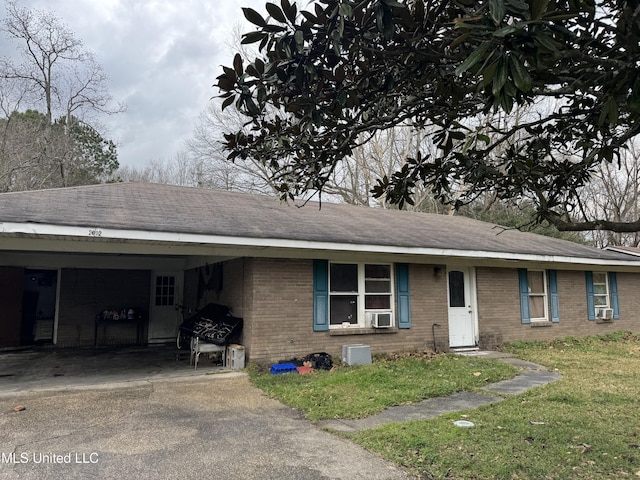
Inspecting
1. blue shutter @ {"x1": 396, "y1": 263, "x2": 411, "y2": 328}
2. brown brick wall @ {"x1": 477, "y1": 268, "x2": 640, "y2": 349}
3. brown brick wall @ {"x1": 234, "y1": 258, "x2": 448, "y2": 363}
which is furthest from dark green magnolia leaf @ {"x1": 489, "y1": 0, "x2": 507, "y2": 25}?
brown brick wall @ {"x1": 477, "y1": 268, "x2": 640, "y2": 349}

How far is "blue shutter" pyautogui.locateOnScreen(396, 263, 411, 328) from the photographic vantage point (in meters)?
9.91

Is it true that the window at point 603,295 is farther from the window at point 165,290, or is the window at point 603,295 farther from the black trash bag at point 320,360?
the window at point 165,290

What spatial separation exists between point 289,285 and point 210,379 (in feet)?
7.52

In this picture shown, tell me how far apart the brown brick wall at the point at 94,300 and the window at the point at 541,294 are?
10496mm

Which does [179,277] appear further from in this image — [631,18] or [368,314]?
[631,18]

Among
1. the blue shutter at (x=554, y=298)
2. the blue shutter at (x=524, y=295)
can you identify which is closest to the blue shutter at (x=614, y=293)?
the blue shutter at (x=554, y=298)

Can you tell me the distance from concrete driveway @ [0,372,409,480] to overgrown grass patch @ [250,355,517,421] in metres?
0.42

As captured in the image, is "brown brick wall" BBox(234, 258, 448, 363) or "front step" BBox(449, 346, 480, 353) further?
"front step" BBox(449, 346, 480, 353)

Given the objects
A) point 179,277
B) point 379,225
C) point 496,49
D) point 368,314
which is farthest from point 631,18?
point 179,277

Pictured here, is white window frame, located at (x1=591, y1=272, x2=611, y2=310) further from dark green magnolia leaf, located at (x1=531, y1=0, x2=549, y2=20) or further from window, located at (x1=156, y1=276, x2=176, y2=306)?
dark green magnolia leaf, located at (x1=531, y1=0, x2=549, y2=20)

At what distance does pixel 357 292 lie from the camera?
9.66 m

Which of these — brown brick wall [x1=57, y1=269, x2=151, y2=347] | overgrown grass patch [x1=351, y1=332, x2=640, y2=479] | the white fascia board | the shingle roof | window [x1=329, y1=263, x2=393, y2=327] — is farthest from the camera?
brown brick wall [x1=57, y1=269, x2=151, y2=347]

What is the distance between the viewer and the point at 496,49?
1912mm

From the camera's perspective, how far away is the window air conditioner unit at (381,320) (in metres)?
9.48
